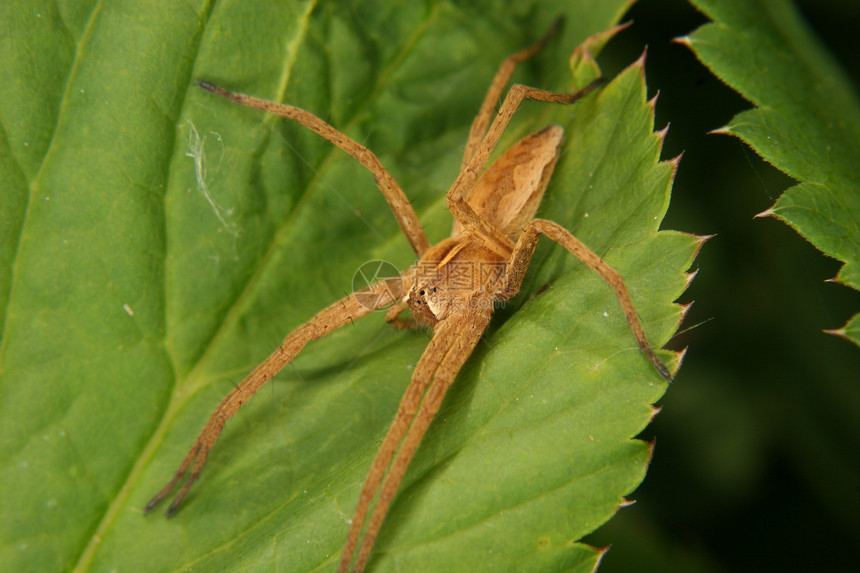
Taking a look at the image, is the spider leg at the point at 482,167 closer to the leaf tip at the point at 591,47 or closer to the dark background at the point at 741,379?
the leaf tip at the point at 591,47

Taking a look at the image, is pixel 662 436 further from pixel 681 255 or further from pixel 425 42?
pixel 425 42

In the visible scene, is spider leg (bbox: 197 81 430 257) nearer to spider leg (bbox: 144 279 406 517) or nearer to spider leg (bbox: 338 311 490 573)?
spider leg (bbox: 144 279 406 517)

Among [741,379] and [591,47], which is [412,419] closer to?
[591,47]

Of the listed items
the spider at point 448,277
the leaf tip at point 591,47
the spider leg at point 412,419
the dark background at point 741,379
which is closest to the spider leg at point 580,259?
the spider at point 448,277

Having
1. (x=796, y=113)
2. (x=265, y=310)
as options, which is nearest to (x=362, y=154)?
(x=265, y=310)

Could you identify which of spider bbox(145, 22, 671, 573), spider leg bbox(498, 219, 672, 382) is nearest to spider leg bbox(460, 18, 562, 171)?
spider bbox(145, 22, 671, 573)

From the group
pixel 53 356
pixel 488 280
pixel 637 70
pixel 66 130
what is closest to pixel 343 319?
pixel 488 280
